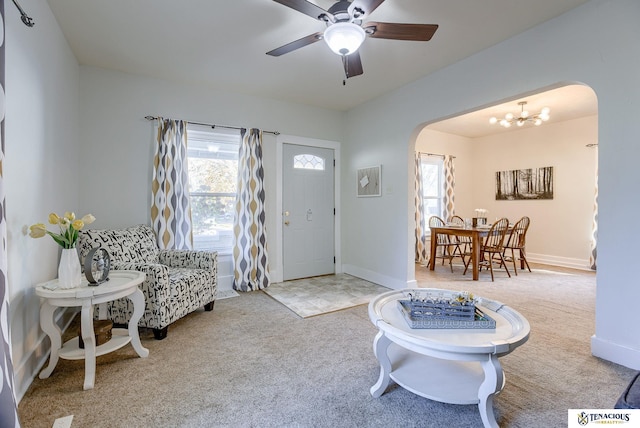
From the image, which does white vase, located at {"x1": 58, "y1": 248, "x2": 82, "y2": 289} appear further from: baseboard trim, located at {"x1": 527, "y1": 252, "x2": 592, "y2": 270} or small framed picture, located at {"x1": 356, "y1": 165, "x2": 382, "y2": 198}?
baseboard trim, located at {"x1": 527, "y1": 252, "x2": 592, "y2": 270}

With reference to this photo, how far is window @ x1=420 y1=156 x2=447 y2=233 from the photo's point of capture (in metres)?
5.92

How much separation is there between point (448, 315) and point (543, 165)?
549 centimetres

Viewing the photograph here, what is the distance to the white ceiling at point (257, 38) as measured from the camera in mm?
2240

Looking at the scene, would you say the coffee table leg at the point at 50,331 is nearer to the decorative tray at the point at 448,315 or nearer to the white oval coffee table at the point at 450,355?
the white oval coffee table at the point at 450,355

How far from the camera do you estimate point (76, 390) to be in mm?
1799

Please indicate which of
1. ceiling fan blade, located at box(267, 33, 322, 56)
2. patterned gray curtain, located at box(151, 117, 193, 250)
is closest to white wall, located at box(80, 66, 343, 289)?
patterned gray curtain, located at box(151, 117, 193, 250)

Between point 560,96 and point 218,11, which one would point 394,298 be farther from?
point 560,96

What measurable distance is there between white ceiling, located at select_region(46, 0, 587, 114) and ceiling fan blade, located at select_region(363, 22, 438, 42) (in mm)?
344

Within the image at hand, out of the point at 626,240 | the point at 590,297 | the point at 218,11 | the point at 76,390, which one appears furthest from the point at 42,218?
the point at 590,297

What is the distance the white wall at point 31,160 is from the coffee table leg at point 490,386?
8.27 feet

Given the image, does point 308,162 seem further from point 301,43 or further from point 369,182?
point 301,43

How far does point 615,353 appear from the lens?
2.07 metres

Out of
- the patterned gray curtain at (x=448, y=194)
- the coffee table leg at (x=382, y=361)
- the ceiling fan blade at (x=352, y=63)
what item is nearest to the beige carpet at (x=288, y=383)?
the coffee table leg at (x=382, y=361)

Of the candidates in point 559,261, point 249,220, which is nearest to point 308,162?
point 249,220
